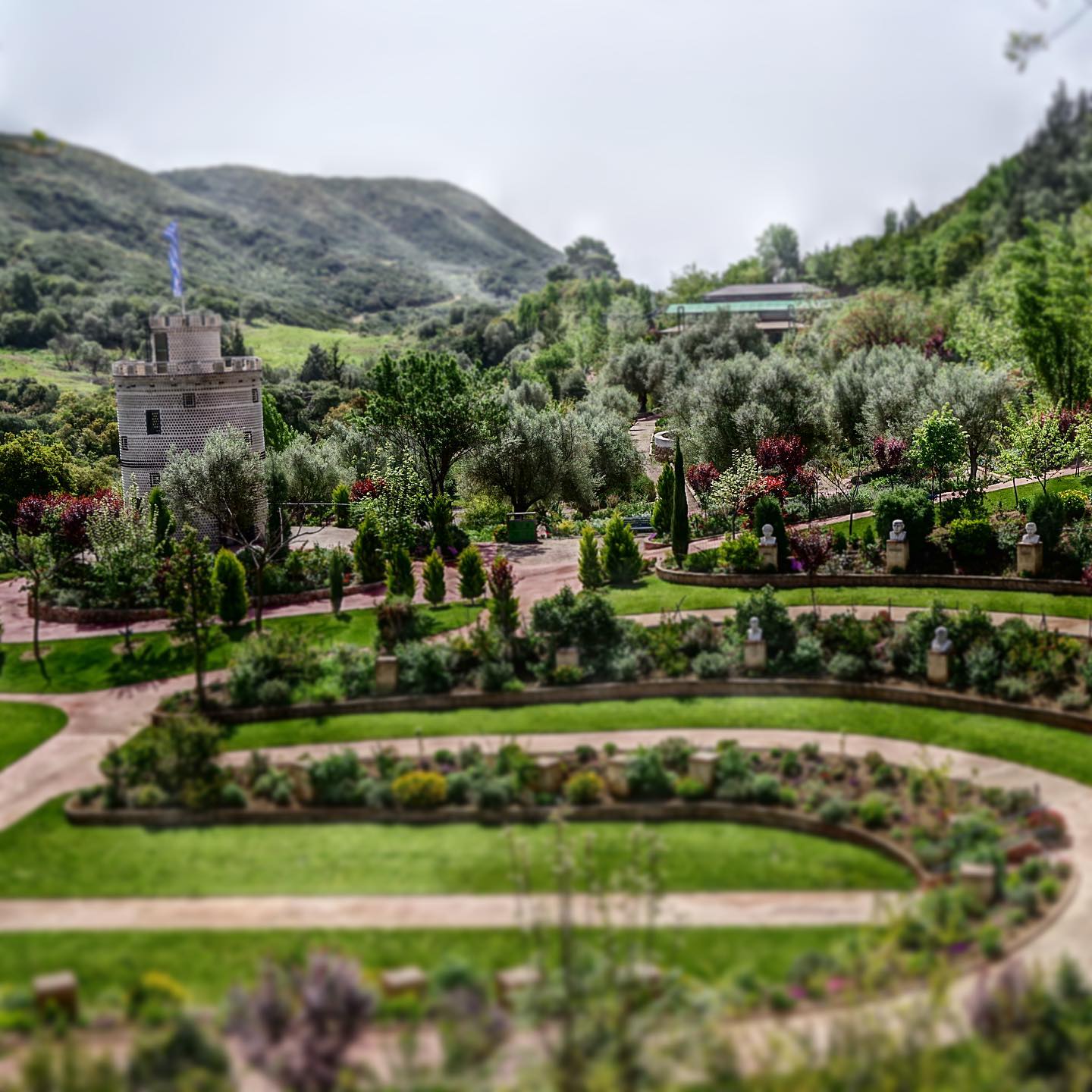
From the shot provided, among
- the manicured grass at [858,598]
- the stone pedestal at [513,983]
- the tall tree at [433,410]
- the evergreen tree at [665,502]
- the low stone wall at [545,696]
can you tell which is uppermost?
the tall tree at [433,410]

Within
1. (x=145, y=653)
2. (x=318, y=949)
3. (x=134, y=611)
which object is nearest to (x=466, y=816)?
(x=318, y=949)

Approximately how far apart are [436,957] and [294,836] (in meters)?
→ 5.38

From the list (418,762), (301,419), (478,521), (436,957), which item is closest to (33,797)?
(418,762)

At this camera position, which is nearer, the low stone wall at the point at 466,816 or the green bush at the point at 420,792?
the low stone wall at the point at 466,816

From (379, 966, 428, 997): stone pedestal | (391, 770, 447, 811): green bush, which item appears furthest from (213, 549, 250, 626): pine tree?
(379, 966, 428, 997): stone pedestal

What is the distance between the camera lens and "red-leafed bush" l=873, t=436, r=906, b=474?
1865 inches

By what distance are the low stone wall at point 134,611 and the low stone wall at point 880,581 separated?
32.7ft

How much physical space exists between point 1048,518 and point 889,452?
41.0ft

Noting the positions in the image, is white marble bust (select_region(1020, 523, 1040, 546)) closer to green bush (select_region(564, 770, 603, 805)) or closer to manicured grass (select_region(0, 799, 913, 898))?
manicured grass (select_region(0, 799, 913, 898))

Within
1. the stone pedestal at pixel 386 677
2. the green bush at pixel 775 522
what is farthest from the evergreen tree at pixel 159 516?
the green bush at pixel 775 522

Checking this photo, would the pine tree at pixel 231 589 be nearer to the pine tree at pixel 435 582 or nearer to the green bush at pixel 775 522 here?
the pine tree at pixel 435 582

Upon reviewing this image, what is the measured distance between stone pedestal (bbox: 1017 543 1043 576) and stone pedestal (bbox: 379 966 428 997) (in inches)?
939

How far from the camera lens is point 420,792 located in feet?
76.6

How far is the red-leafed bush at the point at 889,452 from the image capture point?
4738 centimetres
